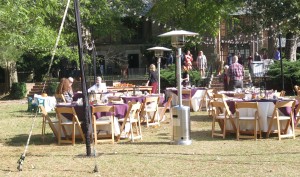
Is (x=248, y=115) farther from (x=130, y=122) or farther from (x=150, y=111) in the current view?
(x=150, y=111)

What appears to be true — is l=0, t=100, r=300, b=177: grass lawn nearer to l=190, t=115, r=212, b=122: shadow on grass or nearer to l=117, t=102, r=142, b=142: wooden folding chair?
l=117, t=102, r=142, b=142: wooden folding chair

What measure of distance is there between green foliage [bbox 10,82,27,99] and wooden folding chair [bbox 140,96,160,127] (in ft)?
67.9

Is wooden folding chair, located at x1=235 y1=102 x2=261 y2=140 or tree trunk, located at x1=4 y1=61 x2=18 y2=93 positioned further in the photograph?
tree trunk, located at x1=4 y1=61 x2=18 y2=93

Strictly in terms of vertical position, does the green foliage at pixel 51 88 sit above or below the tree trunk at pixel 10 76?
below

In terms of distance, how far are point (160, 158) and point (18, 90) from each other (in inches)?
1024

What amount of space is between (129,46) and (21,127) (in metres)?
34.0

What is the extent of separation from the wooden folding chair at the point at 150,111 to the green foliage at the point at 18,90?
67.9 feet

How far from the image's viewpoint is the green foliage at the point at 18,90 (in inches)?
1317

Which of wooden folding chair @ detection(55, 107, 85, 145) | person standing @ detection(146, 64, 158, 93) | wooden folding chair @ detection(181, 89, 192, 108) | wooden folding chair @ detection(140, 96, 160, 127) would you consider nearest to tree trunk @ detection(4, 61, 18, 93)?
person standing @ detection(146, 64, 158, 93)

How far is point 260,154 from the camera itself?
923 cm

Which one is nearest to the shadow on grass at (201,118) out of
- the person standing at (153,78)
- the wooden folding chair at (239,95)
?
the wooden folding chair at (239,95)

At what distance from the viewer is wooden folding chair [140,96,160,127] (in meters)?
13.7

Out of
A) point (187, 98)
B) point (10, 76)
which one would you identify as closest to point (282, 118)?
point (187, 98)

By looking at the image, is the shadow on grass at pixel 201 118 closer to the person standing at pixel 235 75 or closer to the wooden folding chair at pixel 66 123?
the person standing at pixel 235 75
